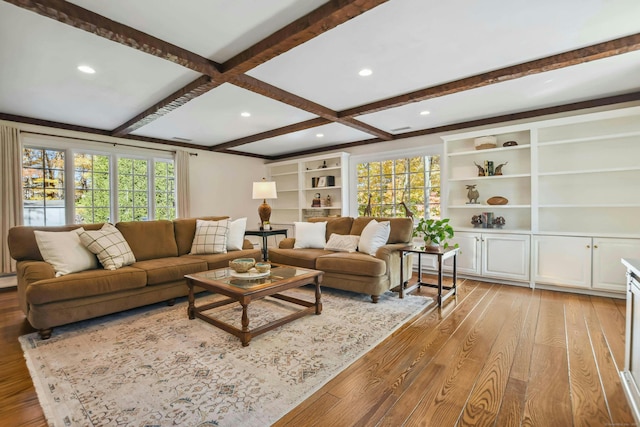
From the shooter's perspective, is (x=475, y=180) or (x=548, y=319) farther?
A: (x=475, y=180)

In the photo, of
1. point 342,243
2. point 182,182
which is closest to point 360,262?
point 342,243

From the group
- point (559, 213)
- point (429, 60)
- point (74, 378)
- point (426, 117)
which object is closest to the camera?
point (74, 378)

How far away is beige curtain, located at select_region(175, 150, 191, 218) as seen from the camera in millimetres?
Result: 5641

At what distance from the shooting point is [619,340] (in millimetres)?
2387

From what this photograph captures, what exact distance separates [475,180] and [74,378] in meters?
5.09

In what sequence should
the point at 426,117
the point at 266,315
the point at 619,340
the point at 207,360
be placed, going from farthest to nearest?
1. the point at 426,117
2. the point at 266,315
3. the point at 619,340
4. the point at 207,360

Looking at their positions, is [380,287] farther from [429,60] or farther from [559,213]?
[559,213]

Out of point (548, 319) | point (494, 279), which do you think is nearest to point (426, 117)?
point (494, 279)

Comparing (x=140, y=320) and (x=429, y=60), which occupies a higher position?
(x=429, y=60)

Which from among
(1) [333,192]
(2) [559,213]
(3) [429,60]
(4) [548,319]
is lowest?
(4) [548,319]

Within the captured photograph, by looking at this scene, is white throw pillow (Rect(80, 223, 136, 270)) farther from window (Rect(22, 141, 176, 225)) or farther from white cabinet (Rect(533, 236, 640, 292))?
white cabinet (Rect(533, 236, 640, 292))

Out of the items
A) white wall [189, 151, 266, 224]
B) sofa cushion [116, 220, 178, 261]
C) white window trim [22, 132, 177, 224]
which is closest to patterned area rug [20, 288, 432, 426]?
sofa cushion [116, 220, 178, 261]

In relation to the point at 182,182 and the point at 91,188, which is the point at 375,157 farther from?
the point at 91,188

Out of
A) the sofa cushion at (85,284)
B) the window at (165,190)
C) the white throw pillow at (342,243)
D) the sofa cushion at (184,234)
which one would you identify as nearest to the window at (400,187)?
the white throw pillow at (342,243)
